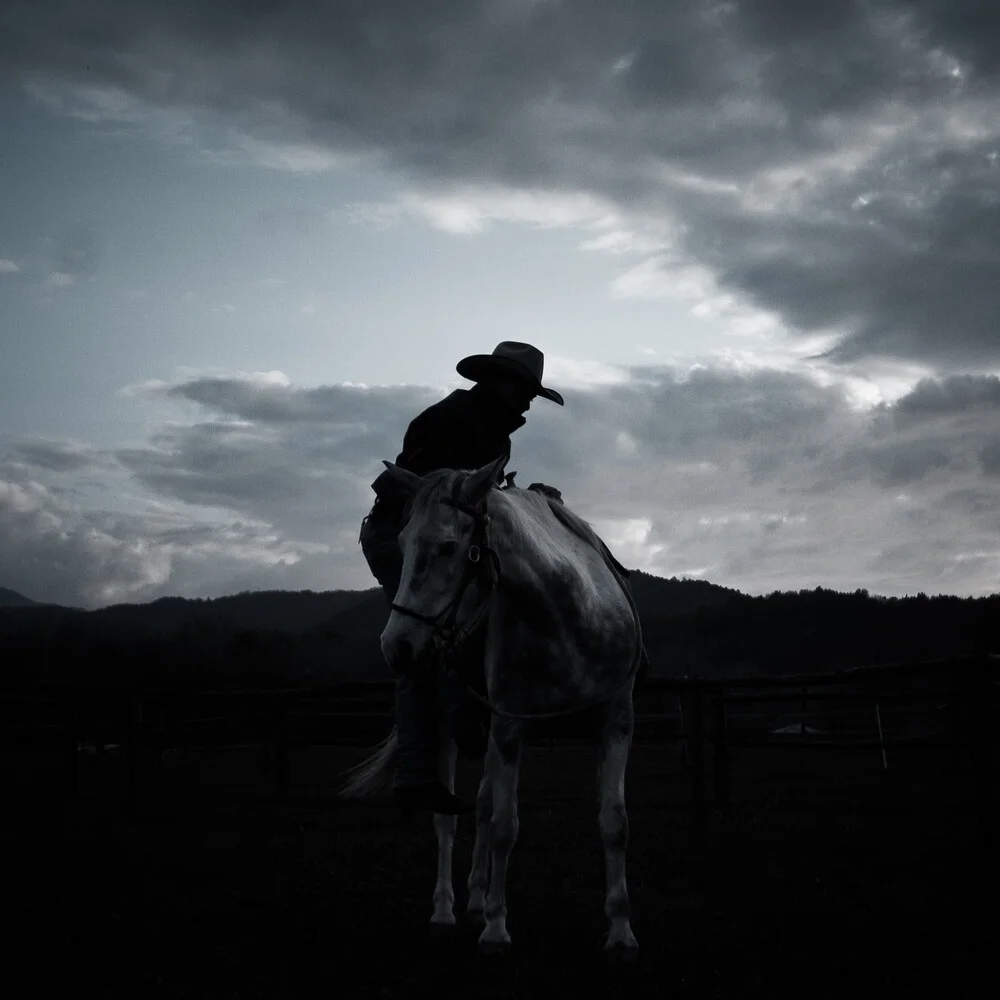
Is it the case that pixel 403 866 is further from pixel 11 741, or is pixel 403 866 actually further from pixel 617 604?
pixel 11 741

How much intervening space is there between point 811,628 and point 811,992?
7262 centimetres

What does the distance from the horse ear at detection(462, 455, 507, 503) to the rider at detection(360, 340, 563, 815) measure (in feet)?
2.57

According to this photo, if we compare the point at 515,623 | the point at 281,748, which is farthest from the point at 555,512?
the point at 281,748

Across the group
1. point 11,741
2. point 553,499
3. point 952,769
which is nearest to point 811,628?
point 952,769

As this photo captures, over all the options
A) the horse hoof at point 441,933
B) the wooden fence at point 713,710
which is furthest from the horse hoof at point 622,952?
the wooden fence at point 713,710

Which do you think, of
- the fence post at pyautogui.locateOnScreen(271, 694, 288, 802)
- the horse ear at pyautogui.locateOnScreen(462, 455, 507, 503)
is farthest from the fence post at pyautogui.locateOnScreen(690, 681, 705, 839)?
the horse ear at pyautogui.locateOnScreen(462, 455, 507, 503)

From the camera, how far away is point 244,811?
1178 centimetres

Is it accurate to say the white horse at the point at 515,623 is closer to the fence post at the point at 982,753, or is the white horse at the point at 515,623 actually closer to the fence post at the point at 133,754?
the fence post at the point at 982,753

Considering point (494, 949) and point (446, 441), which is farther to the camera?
point (446, 441)

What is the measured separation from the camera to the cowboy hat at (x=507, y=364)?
5.30 meters

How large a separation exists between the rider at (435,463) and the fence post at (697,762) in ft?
16.7

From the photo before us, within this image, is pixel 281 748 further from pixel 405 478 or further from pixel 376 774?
pixel 405 478

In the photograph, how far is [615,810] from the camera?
4.56 metres

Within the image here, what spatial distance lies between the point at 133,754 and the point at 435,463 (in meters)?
8.54
